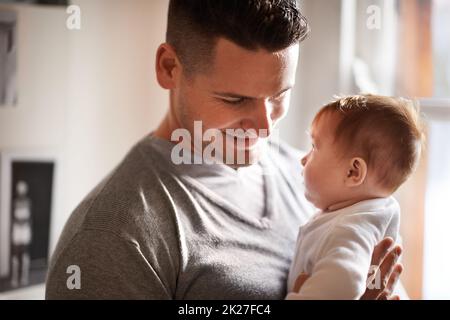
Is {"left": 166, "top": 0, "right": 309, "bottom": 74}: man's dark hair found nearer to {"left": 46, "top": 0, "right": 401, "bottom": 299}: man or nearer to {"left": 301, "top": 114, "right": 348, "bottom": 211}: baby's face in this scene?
{"left": 46, "top": 0, "right": 401, "bottom": 299}: man

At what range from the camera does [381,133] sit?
1.10 metres

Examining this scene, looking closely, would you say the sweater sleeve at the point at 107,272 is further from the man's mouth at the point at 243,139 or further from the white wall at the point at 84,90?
the white wall at the point at 84,90

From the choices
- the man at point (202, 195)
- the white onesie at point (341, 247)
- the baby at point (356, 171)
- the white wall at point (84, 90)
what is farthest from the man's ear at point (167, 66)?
the white wall at point (84, 90)

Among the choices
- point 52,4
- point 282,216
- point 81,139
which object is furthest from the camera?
point 81,139

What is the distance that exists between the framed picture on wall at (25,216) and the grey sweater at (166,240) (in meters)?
0.51

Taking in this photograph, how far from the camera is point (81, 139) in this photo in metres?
1.72

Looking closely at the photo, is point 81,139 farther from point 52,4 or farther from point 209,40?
point 209,40

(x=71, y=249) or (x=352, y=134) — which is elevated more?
(x=352, y=134)

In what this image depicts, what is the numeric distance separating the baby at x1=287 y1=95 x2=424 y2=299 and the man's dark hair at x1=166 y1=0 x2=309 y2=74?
0.17 meters

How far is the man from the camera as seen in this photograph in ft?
3.49

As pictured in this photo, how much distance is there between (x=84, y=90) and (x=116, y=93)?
9 centimetres
